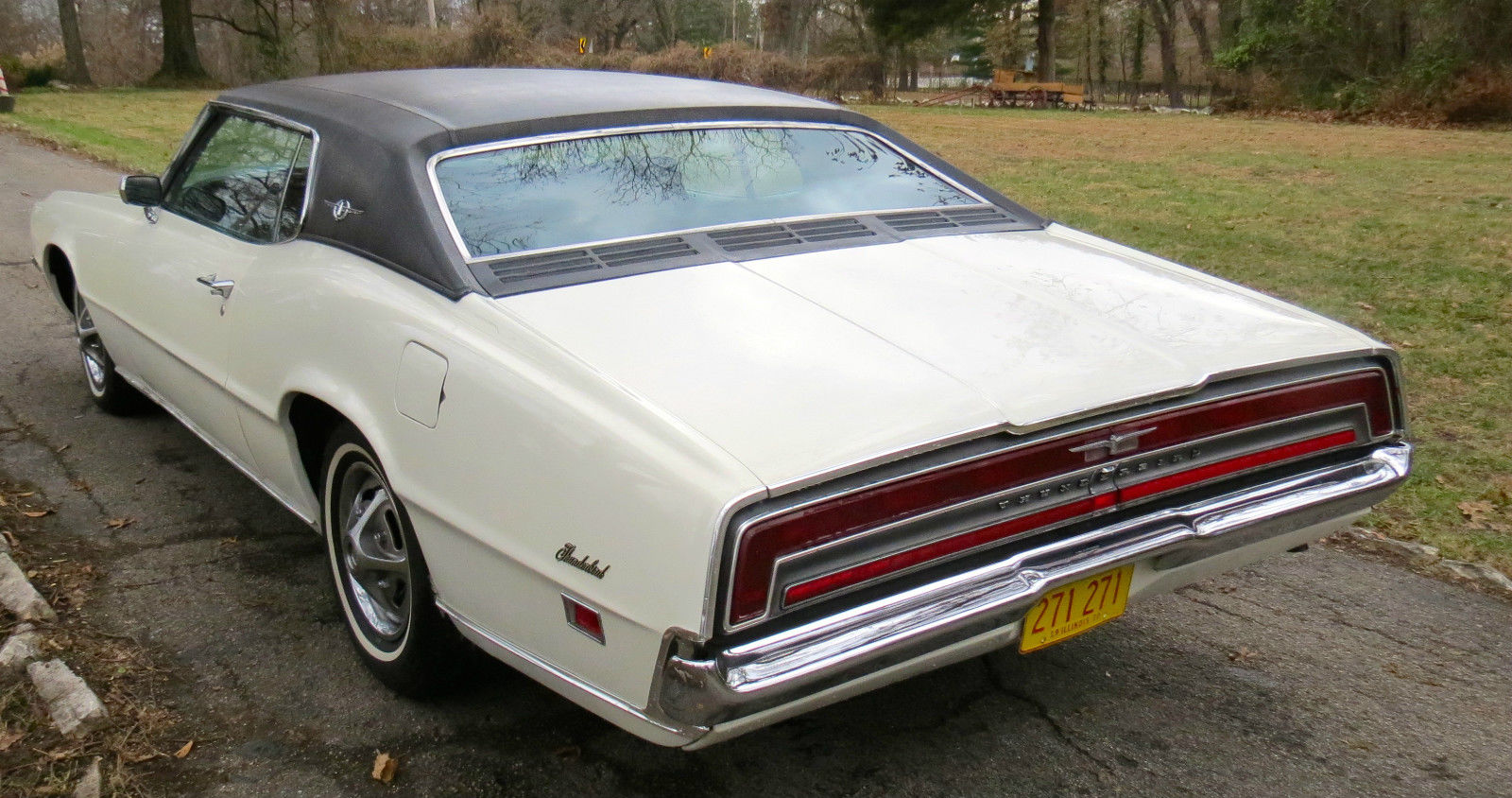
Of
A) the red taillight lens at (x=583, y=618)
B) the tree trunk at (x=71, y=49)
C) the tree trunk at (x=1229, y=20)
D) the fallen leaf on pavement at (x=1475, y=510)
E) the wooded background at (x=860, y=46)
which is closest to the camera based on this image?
the red taillight lens at (x=583, y=618)

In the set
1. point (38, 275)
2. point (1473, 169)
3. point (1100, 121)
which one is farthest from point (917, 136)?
point (38, 275)

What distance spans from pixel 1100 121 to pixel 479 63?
17.1m

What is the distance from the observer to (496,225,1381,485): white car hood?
2268 mm

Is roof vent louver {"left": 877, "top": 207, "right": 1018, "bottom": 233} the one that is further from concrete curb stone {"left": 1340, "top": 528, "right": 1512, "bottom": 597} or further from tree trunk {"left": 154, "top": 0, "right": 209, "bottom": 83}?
tree trunk {"left": 154, "top": 0, "right": 209, "bottom": 83}

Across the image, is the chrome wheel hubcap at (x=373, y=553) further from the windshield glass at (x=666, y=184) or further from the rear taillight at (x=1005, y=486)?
the rear taillight at (x=1005, y=486)

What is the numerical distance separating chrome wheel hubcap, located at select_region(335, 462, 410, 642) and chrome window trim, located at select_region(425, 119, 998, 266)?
0.63m

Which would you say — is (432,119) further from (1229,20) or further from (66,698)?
(1229,20)

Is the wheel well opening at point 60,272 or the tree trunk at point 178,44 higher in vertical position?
the tree trunk at point 178,44

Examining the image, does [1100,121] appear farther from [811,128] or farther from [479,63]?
[811,128]

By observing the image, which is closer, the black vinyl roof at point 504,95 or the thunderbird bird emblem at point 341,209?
the thunderbird bird emblem at point 341,209

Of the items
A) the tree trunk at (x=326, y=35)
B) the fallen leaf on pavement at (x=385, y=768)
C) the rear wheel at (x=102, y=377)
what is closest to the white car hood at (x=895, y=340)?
the fallen leaf on pavement at (x=385, y=768)

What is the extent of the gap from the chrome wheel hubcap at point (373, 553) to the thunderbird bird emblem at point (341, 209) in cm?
69

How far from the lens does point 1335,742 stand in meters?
2.89

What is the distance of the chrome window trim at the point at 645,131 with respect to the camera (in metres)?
3.00
